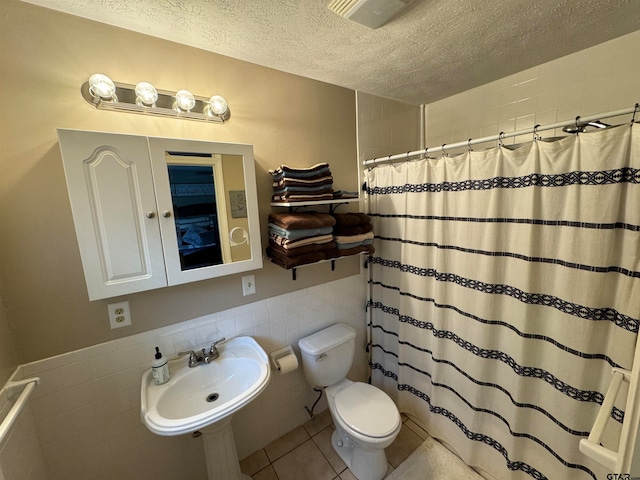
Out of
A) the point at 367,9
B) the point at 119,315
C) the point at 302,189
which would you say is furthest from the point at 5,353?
the point at 367,9

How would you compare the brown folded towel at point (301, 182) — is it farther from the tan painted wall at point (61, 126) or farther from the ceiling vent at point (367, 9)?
the ceiling vent at point (367, 9)

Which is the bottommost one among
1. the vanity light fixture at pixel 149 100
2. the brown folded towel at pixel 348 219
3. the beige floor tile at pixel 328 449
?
the beige floor tile at pixel 328 449

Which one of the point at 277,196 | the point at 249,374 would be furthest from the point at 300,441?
the point at 277,196

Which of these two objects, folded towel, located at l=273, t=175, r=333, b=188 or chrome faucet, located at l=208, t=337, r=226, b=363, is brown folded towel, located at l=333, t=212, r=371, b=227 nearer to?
folded towel, located at l=273, t=175, r=333, b=188

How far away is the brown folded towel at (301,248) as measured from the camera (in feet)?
4.41

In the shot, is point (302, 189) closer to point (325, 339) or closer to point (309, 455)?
point (325, 339)

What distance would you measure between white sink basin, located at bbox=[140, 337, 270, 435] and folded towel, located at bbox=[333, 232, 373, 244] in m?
0.76

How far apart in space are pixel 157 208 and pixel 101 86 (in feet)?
1.63

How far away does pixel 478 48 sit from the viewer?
1.34 meters

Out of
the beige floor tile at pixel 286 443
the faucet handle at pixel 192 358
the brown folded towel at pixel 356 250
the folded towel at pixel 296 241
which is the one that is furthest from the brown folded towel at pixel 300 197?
the beige floor tile at pixel 286 443

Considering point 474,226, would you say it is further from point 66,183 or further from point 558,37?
point 66,183

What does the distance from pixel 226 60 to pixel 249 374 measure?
159 cm

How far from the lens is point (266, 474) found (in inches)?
59.4

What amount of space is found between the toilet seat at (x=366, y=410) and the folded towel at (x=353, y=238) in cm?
94
